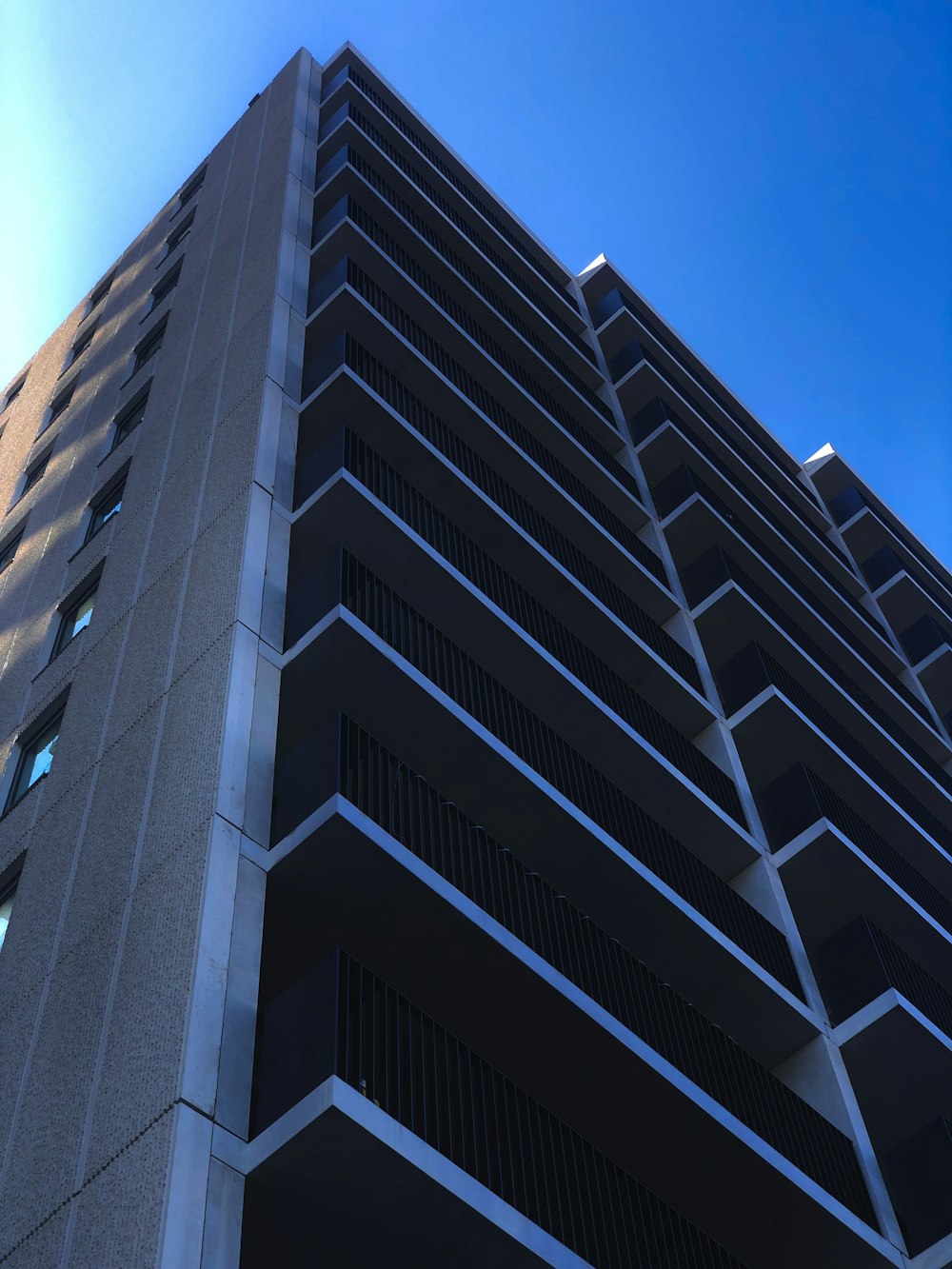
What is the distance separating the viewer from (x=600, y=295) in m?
38.0

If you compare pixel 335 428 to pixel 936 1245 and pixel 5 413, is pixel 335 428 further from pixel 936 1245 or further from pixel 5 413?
pixel 5 413

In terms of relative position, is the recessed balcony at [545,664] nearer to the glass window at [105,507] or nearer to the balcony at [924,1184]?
the balcony at [924,1184]

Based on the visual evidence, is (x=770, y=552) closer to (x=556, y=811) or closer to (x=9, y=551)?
(x=9, y=551)

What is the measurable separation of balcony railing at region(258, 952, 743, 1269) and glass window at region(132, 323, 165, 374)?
1732 cm

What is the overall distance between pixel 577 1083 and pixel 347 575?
5.60 metres

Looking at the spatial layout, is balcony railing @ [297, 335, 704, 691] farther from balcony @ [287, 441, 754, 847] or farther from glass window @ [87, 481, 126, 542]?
glass window @ [87, 481, 126, 542]

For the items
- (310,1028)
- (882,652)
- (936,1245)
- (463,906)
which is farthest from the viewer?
(882,652)

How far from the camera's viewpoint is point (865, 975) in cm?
1636

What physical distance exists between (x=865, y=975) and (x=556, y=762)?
4.53 meters

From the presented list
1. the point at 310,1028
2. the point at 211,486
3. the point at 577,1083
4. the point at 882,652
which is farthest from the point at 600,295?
the point at 310,1028


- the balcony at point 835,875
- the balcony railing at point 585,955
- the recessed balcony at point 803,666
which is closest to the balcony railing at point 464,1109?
the balcony railing at point 585,955

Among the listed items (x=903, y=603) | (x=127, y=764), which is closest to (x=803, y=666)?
(x=903, y=603)

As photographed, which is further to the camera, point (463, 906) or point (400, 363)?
point (400, 363)

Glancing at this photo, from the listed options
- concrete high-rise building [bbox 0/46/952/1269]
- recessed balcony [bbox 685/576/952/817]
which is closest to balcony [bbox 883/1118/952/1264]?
concrete high-rise building [bbox 0/46/952/1269]
